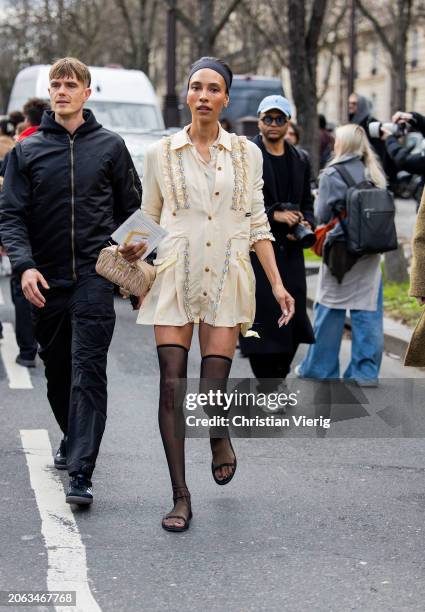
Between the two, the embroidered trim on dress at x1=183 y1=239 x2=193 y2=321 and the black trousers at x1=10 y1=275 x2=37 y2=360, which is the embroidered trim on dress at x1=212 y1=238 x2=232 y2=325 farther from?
the black trousers at x1=10 y1=275 x2=37 y2=360

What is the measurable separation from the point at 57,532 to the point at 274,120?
3.09m

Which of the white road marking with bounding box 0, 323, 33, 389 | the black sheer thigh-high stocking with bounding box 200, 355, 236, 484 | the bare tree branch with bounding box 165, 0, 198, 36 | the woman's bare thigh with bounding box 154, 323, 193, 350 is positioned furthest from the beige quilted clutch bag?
the bare tree branch with bounding box 165, 0, 198, 36

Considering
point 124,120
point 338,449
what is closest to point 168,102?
point 124,120

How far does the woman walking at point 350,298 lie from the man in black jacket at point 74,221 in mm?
2920

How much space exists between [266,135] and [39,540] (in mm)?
3214

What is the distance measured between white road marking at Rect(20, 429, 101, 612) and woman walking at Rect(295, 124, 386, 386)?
235 centimetres

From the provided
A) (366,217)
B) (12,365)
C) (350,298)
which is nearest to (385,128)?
(366,217)

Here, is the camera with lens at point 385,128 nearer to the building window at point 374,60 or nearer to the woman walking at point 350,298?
the woman walking at point 350,298

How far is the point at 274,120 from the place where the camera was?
720cm

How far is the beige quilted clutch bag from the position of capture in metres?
5.25

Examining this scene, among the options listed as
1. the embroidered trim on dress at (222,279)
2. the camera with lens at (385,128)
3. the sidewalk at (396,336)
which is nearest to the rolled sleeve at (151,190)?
the embroidered trim on dress at (222,279)

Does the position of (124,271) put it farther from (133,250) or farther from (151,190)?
(151,190)

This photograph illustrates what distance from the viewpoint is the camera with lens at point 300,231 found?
7.30m

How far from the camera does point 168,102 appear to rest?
25.4 m
